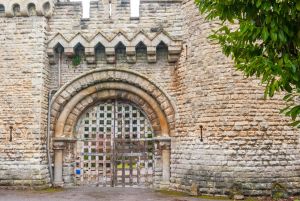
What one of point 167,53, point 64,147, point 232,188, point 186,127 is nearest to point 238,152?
point 232,188

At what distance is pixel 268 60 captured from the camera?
11.6ft

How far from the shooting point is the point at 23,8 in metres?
9.72

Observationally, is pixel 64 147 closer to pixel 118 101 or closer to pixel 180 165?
pixel 118 101

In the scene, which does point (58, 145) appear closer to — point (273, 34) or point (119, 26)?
point (119, 26)

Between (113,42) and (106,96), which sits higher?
(113,42)

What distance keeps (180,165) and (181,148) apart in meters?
0.43

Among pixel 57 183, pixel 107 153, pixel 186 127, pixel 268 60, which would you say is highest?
pixel 268 60

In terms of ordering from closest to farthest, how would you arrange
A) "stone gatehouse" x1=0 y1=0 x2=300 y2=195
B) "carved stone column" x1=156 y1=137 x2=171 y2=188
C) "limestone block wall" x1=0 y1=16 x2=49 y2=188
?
1. "stone gatehouse" x1=0 y1=0 x2=300 y2=195
2. "limestone block wall" x1=0 y1=16 x2=49 y2=188
3. "carved stone column" x1=156 y1=137 x2=171 y2=188

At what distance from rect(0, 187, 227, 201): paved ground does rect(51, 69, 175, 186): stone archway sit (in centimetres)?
91

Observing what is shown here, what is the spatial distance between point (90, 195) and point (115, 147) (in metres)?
1.86

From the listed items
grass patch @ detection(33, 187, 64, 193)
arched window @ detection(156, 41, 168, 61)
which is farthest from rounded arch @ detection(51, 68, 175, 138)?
grass patch @ detection(33, 187, 64, 193)

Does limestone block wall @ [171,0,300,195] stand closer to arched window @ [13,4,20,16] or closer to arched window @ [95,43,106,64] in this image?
arched window @ [95,43,106,64]

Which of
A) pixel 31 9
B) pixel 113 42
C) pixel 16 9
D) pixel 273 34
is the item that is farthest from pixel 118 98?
pixel 273 34

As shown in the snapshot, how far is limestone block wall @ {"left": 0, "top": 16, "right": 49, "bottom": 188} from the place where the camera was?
9.27 meters
